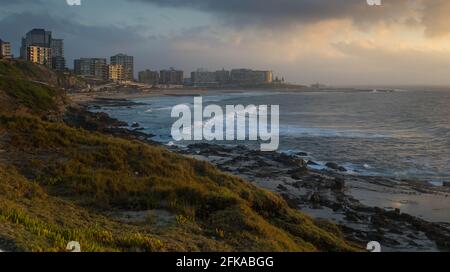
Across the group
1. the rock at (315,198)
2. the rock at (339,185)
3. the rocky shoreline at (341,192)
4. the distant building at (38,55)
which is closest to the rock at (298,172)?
the rocky shoreline at (341,192)

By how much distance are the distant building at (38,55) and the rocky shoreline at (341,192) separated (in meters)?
136

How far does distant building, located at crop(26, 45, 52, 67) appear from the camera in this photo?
156 meters

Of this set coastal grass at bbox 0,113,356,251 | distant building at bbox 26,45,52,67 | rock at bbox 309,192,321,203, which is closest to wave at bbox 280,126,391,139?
rock at bbox 309,192,321,203

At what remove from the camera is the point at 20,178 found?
12.4 metres

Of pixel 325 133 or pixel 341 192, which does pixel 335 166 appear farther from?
pixel 325 133

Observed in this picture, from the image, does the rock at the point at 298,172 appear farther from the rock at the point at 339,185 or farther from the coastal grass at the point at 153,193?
the coastal grass at the point at 153,193

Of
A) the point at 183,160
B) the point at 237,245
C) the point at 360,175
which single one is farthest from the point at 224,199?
the point at 360,175

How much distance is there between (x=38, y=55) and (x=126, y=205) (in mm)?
166445

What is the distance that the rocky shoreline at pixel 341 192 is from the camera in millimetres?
16109

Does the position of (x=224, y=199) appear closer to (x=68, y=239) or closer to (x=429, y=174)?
(x=68, y=239)

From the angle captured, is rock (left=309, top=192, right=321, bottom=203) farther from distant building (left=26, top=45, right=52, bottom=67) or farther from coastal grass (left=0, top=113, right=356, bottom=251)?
distant building (left=26, top=45, right=52, bottom=67)

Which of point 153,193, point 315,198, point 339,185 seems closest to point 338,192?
point 339,185

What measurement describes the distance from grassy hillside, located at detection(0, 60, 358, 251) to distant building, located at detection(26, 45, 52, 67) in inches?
5774
